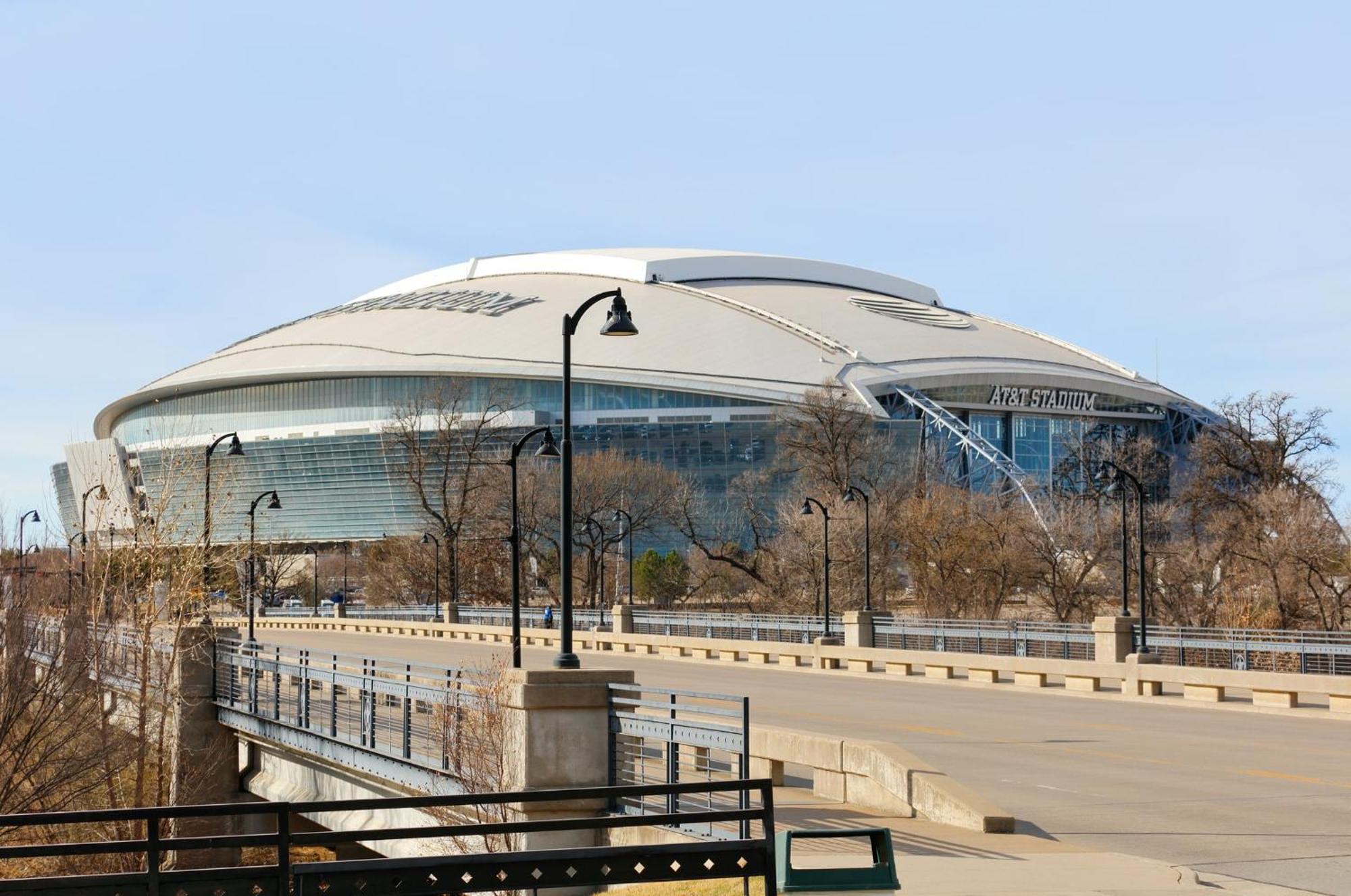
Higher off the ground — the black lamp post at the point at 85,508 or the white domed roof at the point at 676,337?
the white domed roof at the point at 676,337

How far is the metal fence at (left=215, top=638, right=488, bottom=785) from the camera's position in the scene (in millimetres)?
19141

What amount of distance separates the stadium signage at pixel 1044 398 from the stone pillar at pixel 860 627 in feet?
232

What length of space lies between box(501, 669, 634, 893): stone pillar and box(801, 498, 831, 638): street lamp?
31846mm

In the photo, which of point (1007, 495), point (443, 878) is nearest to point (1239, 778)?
point (443, 878)

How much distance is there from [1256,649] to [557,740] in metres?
24.5

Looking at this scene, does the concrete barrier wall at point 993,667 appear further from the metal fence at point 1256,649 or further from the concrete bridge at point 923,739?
the metal fence at point 1256,649

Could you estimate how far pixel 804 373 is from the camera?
112625 millimetres

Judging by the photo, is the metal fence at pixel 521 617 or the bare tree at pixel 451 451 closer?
the metal fence at pixel 521 617

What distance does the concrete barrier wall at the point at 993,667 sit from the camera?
3197 cm

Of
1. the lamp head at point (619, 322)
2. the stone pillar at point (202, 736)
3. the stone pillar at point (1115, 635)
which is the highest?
the lamp head at point (619, 322)

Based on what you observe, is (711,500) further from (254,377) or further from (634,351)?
(254,377)

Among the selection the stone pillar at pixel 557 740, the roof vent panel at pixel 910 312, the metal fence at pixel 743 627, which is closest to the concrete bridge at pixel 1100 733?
the stone pillar at pixel 557 740

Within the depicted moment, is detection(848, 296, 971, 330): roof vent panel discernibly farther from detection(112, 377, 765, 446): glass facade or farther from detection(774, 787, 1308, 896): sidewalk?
detection(774, 787, 1308, 896): sidewalk

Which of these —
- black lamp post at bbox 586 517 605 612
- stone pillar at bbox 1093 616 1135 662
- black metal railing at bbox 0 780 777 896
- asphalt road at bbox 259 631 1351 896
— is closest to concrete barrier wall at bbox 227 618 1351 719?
stone pillar at bbox 1093 616 1135 662
